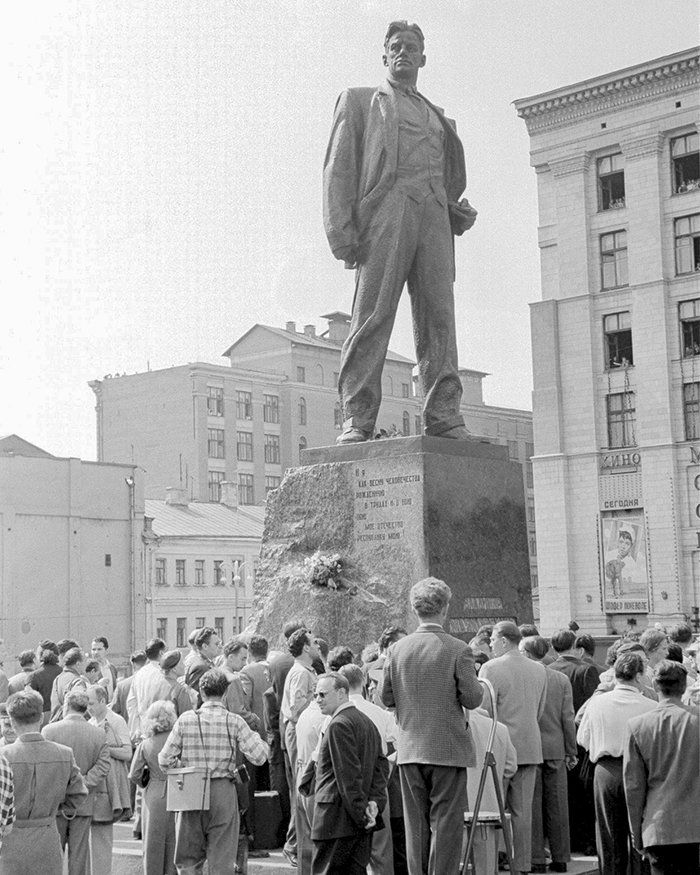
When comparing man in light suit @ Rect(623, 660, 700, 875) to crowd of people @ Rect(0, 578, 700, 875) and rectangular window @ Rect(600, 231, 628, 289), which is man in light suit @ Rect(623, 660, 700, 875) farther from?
rectangular window @ Rect(600, 231, 628, 289)

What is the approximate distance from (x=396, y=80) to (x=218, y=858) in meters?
6.03

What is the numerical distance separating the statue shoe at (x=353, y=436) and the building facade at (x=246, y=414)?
59139 mm

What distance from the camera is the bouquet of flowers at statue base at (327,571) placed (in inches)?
386

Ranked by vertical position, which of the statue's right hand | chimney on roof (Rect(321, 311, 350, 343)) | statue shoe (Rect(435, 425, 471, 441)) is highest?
chimney on roof (Rect(321, 311, 350, 343))

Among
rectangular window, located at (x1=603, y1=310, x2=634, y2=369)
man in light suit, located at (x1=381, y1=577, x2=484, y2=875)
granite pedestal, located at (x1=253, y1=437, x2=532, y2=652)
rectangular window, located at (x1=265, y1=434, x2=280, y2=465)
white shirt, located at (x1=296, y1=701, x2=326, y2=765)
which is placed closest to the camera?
man in light suit, located at (x1=381, y1=577, x2=484, y2=875)

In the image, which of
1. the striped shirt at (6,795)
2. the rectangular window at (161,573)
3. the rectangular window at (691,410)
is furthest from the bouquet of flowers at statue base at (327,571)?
the rectangular window at (161,573)

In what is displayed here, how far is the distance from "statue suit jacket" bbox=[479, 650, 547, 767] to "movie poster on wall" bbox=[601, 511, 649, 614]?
3655cm

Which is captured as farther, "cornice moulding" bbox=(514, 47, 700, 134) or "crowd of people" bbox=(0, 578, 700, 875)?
"cornice moulding" bbox=(514, 47, 700, 134)

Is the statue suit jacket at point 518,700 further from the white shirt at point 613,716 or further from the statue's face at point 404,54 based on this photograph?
the statue's face at point 404,54

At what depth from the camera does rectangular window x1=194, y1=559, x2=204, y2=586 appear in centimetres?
6128

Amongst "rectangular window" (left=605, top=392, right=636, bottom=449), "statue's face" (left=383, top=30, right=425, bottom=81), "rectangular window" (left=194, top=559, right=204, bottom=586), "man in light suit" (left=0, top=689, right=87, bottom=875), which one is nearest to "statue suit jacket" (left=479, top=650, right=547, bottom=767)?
"man in light suit" (left=0, top=689, right=87, bottom=875)

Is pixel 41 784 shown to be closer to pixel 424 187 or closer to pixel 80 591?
pixel 424 187

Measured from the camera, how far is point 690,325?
148 feet

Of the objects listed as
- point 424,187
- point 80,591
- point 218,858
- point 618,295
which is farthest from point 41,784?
point 80,591
